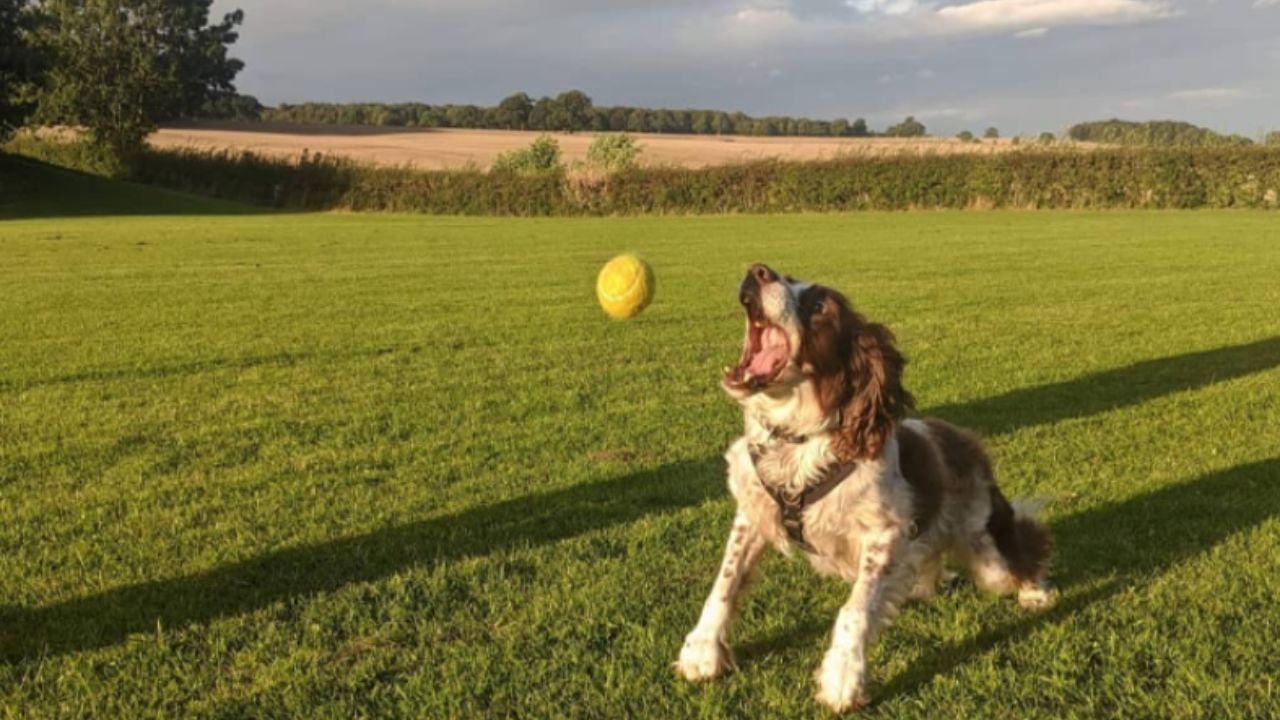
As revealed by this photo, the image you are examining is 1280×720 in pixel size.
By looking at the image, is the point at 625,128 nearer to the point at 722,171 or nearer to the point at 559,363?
the point at 722,171

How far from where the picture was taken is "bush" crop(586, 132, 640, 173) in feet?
151

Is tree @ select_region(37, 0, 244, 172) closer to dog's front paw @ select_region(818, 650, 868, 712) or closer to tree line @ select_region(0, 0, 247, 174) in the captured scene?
tree line @ select_region(0, 0, 247, 174)

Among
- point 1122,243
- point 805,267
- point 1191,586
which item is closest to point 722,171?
point 1122,243

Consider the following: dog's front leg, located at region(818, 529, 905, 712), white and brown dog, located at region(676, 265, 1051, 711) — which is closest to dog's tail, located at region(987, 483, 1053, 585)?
white and brown dog, located at region(676, 265, 1051, 711)

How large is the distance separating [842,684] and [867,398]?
104 cm

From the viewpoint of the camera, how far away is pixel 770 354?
3764mm

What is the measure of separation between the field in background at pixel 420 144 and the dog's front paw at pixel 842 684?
4186 centimetres

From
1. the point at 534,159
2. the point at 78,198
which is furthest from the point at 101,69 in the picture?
the point at 534,159

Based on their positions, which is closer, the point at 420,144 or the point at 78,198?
the point at 78,198

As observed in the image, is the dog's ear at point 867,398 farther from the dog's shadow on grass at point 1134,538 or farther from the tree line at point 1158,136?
the tree line at point 1158,136

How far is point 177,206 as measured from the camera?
146 ft

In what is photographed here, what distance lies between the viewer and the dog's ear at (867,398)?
3.75m

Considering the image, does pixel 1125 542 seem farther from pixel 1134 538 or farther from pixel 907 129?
pixel 907 129

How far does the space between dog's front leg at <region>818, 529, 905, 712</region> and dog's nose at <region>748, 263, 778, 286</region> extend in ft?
3.54
